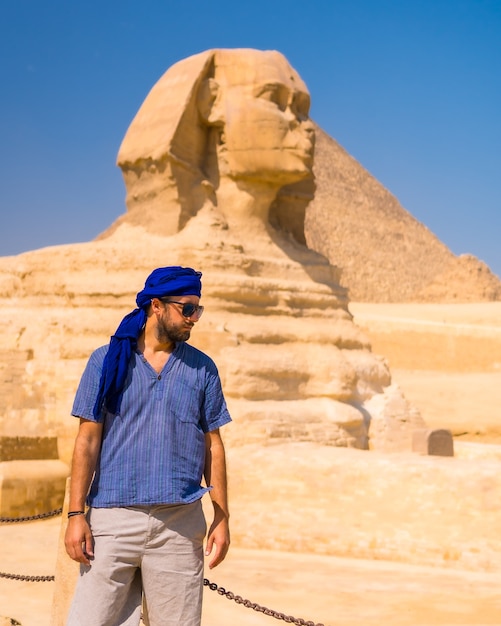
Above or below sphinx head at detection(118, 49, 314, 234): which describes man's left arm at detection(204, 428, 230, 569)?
below

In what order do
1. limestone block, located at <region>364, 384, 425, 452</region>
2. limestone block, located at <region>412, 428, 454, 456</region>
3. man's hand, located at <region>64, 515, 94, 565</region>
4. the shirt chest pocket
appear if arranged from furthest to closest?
limestone block, located at <region>364, 384, 425, 452</region> → limestone block, located at <region>412, 428, 454, 456</region> → the shirt chest pocket → man's hand, located at <region>64, 515, 94, 565</region>

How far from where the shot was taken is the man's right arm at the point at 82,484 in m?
2.91

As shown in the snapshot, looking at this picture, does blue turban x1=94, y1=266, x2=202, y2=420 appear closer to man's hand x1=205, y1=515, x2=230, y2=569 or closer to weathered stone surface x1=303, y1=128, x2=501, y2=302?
man's hand x1=205, y1=515, x2=230, y2=569

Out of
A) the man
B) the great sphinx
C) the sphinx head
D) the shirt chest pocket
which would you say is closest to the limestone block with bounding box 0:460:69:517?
the great sphinx

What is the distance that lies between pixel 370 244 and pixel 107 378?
7476 centimetres

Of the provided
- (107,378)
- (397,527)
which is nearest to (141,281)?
(397,527)

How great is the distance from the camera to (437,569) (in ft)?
19.7

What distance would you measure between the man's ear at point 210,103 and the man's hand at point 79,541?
6493 mm

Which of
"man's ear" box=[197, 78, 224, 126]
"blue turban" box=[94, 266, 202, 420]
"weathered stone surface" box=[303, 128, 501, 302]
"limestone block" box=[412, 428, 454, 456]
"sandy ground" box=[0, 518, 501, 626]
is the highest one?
"weathered stone surface" box=[303, 128, 501, 302]

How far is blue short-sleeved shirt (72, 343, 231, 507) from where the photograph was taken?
295 cm

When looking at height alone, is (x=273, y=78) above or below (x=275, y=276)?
above

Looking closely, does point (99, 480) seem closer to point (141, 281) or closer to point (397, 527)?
point (397, 527)

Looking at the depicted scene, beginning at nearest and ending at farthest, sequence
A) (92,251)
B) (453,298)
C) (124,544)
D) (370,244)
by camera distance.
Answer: (124,544) → (92,251) → (453,298) → (370,244)

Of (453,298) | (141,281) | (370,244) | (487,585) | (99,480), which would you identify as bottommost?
(487,585)
